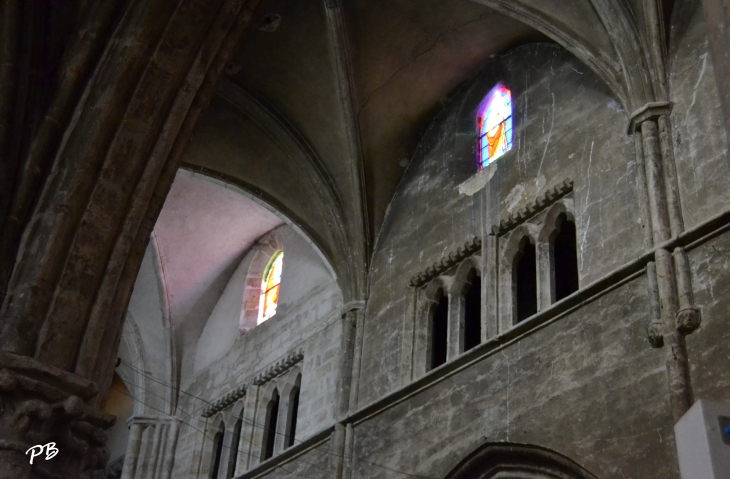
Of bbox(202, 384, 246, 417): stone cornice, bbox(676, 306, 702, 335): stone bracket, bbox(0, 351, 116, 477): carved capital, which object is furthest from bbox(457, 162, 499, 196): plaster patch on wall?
bbox(0, 351, 116, 477): carved capital

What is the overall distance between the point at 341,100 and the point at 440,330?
121 inches

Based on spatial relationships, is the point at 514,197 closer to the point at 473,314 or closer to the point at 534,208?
the point at 534,208

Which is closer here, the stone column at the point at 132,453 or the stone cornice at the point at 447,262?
the stone cornice at the point at 447,262

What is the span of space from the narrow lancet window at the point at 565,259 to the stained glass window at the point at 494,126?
56.8 inches

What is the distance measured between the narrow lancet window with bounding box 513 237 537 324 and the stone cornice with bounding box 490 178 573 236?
A: 0.69 feet

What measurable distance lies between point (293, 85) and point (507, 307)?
4269 millimetres

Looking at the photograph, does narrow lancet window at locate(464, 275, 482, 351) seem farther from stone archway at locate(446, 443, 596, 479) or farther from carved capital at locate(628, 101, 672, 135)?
carved capital at locate(628, 101, 672, 135)

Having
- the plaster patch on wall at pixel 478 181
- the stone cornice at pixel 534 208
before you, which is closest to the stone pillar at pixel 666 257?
the stone cornice at pixel 534 208

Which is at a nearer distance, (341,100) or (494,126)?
(494,126)

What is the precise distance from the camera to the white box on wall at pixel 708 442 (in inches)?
121

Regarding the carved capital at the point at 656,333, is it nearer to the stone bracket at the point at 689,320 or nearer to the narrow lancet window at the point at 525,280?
the stone bracket at the point at 689,320

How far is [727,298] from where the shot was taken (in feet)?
25.0

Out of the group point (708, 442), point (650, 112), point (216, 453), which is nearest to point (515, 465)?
point (650, 112)

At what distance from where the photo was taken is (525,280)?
34.0 feet
